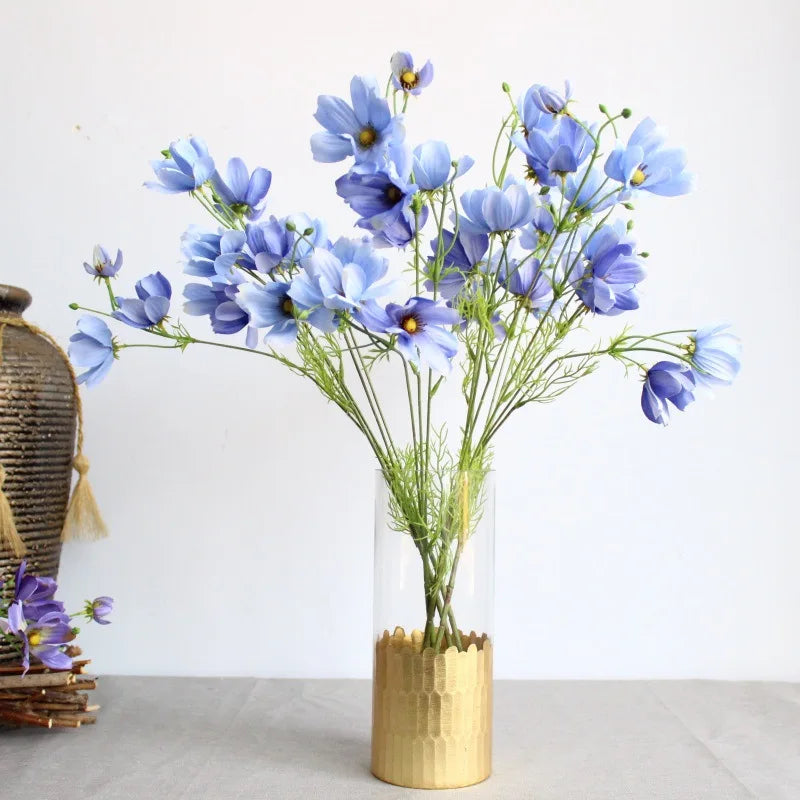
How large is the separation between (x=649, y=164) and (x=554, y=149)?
82 millimetres

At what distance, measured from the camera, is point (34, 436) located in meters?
1.08

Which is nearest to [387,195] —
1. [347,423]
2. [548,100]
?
[548,100]

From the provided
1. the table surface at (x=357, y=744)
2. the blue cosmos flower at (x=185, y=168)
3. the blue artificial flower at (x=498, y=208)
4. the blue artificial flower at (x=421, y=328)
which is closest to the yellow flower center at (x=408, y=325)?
the blue artificial flower at (x=421, y=328)

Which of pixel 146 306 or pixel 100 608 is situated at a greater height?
pixel 146 306

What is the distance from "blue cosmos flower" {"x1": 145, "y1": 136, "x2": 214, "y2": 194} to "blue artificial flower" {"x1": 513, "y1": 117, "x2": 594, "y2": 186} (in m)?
0.26

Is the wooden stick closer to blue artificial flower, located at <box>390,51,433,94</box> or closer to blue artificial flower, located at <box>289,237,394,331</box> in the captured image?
blue artificial flower, located at <box>289,237,394,331</box>

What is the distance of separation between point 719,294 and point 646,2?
393 mm

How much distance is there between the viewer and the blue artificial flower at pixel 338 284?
2.46 ft

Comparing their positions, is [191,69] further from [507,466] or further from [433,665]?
[433,665]

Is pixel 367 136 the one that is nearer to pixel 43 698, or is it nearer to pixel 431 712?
pixel 431 712

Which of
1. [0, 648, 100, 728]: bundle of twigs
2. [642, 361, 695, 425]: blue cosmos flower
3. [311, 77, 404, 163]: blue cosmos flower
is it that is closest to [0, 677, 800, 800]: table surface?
[0, 648, 100, 728]: bundle of twigs

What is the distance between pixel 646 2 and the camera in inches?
49.6

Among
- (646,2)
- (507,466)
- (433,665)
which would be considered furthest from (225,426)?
(646,2)

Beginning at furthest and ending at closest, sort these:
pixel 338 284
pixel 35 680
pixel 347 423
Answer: pixel 347 423 < pixel 35 680 < pixel 338 284
